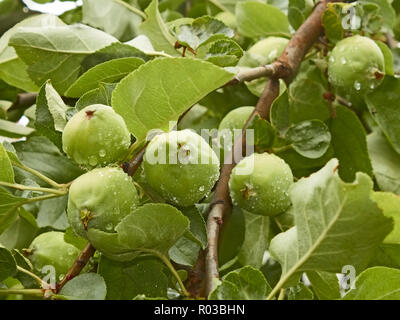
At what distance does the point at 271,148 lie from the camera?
3.15ft

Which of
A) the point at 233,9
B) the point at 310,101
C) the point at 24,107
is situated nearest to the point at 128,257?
the point at 310,101

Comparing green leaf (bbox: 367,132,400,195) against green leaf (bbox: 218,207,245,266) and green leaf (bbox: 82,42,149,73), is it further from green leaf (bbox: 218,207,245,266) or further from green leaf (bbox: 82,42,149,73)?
green leaf (bbox: 82,42,149,73)

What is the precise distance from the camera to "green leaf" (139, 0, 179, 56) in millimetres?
1062

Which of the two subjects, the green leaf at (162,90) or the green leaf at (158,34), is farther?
the green leaf at (158,34)

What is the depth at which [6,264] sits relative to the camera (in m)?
0.78

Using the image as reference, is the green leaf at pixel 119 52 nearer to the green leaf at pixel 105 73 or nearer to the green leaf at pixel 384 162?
the green leaf at pixel 105 73

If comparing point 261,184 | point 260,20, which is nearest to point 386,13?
point 260,20

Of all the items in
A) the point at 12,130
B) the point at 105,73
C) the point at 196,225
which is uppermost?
the point at 105,73

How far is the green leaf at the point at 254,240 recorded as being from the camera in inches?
40.1

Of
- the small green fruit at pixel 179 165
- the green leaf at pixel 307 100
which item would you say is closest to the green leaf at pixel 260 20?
the green leaf at pixel 307 100

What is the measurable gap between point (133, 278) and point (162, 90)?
251mm

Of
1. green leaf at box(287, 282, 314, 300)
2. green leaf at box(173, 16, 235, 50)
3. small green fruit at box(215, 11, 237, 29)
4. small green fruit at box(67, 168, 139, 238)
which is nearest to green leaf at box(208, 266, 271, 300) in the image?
green leaf at box(287, 282, 314, 300)

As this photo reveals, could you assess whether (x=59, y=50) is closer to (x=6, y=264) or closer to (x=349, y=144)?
(x=6, y=264)

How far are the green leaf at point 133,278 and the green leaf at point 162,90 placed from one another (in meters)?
0.16
